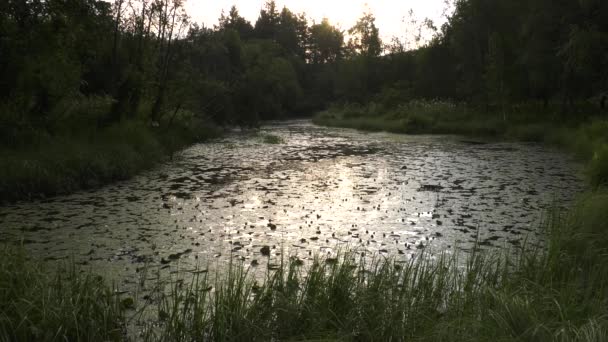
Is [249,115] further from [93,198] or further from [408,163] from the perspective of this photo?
[93,198]

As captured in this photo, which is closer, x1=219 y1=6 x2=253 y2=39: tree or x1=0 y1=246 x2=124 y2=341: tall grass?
x1=0 y1=246 x2=124 y2=341: tall grass

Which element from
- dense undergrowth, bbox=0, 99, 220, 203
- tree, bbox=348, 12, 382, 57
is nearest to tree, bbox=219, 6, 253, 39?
tree, bbox=348, 12, 382, 57

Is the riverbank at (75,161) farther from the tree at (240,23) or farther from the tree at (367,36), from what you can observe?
the tree at (240,23)

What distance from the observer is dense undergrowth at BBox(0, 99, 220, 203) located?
10.3m

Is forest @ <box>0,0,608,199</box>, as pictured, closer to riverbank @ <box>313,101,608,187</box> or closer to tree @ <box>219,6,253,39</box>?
riverbank @ <box>313,101,608,187</box>

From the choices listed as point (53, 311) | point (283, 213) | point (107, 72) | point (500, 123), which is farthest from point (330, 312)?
point (500, 123)

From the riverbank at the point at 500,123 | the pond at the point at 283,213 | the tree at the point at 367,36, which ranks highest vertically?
the tree at the point at 367,36

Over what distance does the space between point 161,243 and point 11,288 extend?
3.13m

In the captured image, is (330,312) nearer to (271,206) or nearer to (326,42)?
(271,206)

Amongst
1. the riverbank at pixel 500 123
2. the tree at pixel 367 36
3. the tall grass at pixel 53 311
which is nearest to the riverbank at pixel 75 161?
the tall grass at pixel 53 311

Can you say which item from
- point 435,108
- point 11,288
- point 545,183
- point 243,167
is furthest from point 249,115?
point 11,288

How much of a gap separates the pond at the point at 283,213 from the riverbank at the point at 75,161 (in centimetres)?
48

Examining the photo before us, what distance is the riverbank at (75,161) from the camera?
1019 cm

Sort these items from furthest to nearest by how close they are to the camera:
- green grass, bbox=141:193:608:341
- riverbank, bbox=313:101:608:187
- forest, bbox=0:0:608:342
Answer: riverbank, bbox=313:101:608:187
forest, bbox=0:0:608:342
green grass, bbox=141:193:608:341
